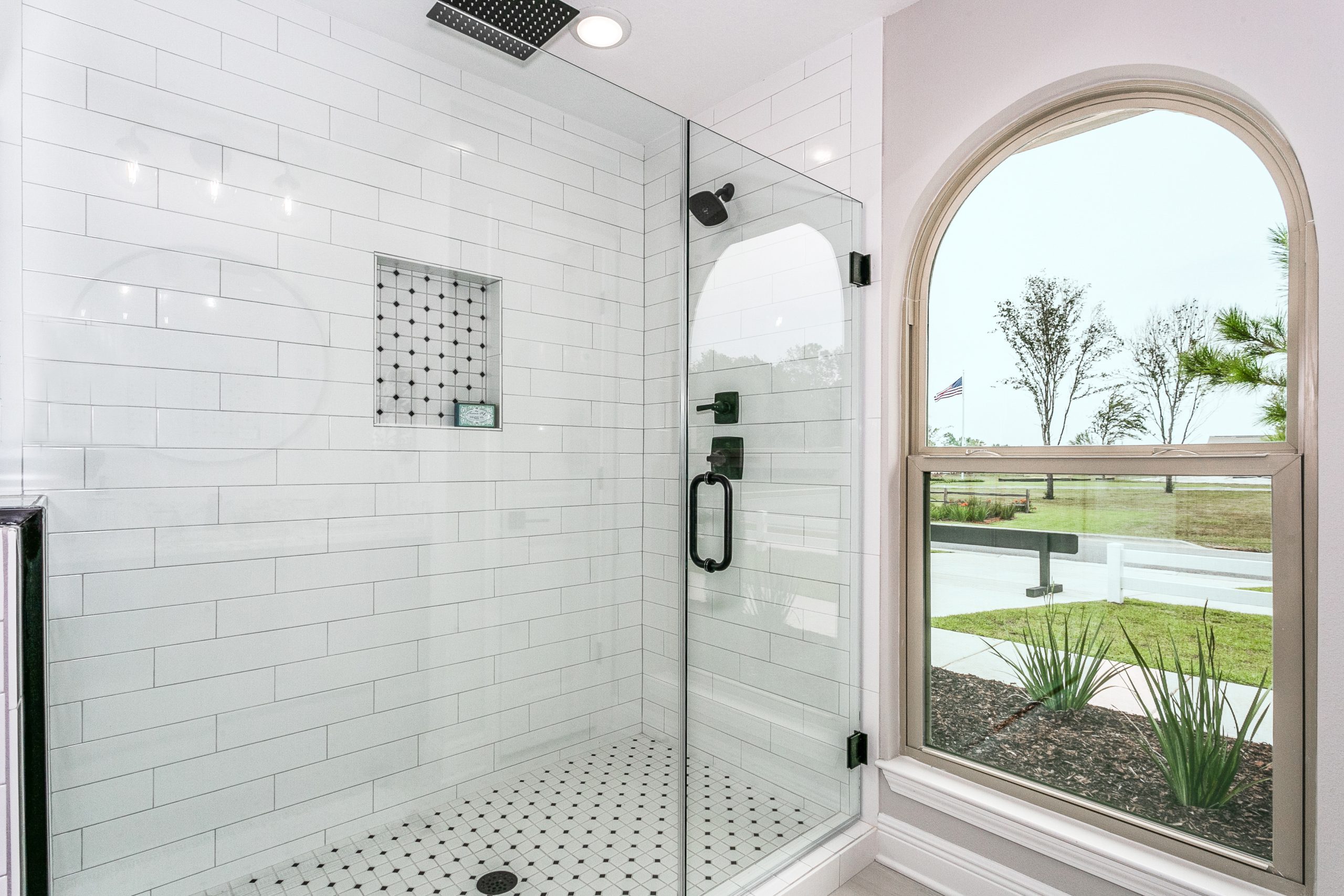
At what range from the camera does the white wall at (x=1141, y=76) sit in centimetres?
136

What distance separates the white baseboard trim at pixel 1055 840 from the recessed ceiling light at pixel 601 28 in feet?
7.82

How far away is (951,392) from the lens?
2.02 m

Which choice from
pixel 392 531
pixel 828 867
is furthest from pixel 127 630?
pixel 828 867

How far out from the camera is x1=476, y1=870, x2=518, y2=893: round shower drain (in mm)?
1320

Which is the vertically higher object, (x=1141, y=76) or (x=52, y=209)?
(x=1141, y=76)

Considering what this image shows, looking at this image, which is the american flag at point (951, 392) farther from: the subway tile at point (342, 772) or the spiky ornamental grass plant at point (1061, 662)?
the subway tile at point (342, 772)

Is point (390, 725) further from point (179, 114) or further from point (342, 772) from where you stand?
point (179, 114)

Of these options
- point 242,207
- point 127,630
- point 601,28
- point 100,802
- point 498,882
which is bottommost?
point 498,882

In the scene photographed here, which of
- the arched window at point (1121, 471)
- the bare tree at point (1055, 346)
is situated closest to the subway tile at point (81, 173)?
the arched window at point (1121, 471)

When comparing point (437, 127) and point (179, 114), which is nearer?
point (179, 114)

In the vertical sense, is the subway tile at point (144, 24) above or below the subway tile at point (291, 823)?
above

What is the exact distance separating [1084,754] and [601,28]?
8.15 ft

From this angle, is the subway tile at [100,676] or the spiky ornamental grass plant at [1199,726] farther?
the spiky ornamental grass plant at [1199,726]

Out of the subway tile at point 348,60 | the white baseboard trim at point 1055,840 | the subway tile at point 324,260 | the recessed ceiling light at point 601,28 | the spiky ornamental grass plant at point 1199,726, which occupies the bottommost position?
the white baseboard trim at point 1055,840
